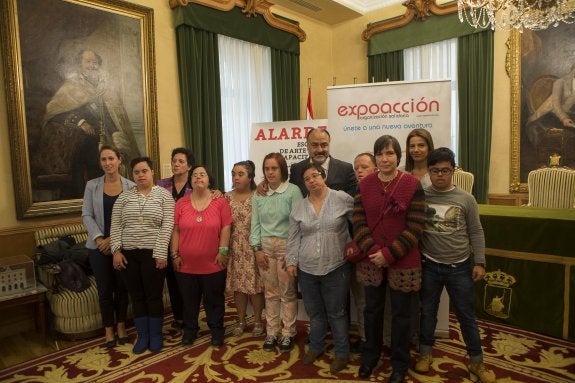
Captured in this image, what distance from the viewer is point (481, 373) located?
2.29m

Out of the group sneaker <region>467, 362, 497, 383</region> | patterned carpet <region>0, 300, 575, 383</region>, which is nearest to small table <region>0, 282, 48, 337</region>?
patterned carpet <region>0, 300, 575, 383</region>

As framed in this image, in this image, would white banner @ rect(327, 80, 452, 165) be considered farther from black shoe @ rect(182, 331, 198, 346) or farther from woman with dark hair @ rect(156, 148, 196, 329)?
black shoe @ rect(182, 331, 198, 346)

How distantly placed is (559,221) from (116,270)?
3140 mm

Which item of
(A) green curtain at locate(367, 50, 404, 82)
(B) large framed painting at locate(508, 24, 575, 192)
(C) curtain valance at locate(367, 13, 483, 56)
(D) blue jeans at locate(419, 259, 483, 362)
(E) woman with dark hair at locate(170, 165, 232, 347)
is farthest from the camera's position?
(A) green curtain at locate(367, 50, 404, 82)

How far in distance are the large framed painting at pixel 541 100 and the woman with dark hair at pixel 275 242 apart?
343cm

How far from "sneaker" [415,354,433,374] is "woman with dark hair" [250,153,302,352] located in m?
0.83

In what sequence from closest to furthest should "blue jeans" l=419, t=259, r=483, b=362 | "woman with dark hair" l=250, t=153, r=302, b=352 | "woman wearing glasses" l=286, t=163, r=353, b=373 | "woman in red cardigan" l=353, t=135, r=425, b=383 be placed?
1. "woman in red cardigan" l=353, t=135, r=425, b=383
2. "blue jeans" l=419, t=259, r=483, b=362
3. "woman wearing glasses" l=286, t=163, r=353, b=373
4. "woman with dark hair" l=250, t=153, r=302, b=352

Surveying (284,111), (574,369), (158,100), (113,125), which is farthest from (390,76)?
(574,369)

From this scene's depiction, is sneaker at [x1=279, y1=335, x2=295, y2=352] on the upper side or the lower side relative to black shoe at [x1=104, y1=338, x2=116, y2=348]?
upper

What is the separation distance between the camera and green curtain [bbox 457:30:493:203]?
4891 mm

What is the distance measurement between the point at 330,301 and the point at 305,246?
36cm

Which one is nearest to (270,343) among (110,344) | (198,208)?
(198,208)

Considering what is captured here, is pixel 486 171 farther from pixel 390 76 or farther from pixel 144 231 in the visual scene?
pixel 144 231

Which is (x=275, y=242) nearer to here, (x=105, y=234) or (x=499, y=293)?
(x=105, y=234)
